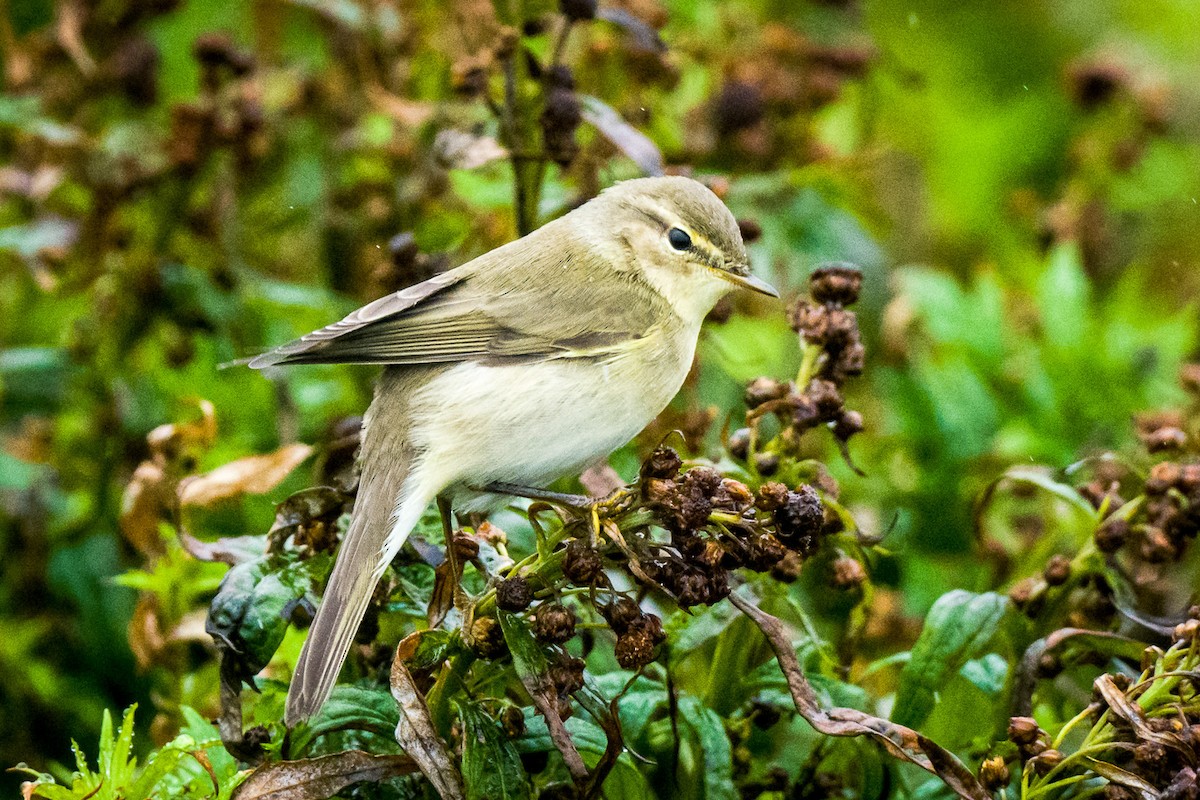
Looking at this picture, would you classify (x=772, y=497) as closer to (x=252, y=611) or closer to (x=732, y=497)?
(x=732, y=497)

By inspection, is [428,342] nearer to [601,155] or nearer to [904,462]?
[601,155]

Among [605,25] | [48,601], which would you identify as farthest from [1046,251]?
[48,601]

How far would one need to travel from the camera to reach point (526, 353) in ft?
8.53

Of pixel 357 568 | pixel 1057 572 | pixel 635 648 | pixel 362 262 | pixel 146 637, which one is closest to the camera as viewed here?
pixel 635 648

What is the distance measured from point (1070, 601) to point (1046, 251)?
2179mm

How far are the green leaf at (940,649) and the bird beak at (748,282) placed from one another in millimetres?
705

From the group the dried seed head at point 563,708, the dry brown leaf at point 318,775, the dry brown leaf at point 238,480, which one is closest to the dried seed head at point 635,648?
the dried seed head at point 563,708


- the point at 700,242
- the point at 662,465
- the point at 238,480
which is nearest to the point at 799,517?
the point at 662,465

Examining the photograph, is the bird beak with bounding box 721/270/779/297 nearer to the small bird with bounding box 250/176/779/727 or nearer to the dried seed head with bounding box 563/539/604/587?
the small bird with bounding box 250/176/779/727

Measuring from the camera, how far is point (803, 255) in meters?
3.63

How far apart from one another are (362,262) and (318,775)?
228cm

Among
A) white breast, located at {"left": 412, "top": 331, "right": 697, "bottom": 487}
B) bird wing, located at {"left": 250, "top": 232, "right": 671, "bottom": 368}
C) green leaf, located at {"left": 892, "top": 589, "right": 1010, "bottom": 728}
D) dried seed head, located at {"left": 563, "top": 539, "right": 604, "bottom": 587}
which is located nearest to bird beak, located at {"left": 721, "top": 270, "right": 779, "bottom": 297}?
bird wing, located at {"left": 250, "top": 232, "right": 671, "bottom": 368}

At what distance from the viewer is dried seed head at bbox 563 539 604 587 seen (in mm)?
1859

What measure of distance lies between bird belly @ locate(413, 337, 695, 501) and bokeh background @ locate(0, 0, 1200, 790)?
437 mm
